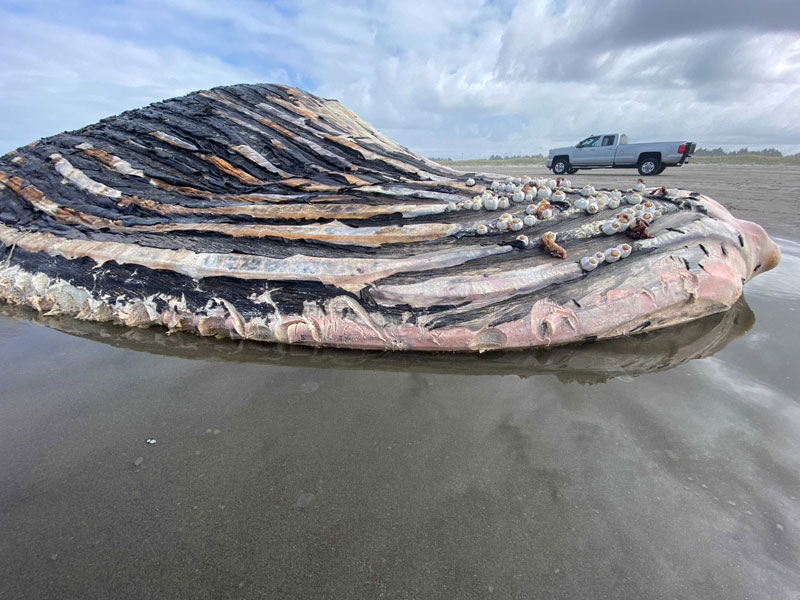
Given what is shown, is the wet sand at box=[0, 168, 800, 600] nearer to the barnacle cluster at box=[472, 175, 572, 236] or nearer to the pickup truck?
the barnacle cluster at box=[472, 175, 572, 236]

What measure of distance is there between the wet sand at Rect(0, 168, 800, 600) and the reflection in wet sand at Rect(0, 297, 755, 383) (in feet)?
A: 0.07

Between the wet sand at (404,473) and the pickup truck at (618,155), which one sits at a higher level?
the pickup truck at (618,155)

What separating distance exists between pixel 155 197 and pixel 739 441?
204 inches

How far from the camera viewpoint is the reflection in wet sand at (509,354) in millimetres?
2623

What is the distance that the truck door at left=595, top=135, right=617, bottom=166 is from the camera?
637 inches

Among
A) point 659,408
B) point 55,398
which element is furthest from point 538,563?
point 55,398

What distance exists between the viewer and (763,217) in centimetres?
720

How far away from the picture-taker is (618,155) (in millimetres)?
15922

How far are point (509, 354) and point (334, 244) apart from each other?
1698 mm

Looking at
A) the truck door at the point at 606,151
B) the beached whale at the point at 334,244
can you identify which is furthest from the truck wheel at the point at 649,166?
the beached whale at the point at 334,244

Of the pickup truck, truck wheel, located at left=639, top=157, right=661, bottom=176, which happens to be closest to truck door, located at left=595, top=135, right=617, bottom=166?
the pickup truck

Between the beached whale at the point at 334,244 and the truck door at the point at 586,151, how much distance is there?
15.1 metres

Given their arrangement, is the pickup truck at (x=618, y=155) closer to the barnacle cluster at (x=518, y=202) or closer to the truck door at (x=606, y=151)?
the truck door at (x=606, y=151)

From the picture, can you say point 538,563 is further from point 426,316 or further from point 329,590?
point 426,316
